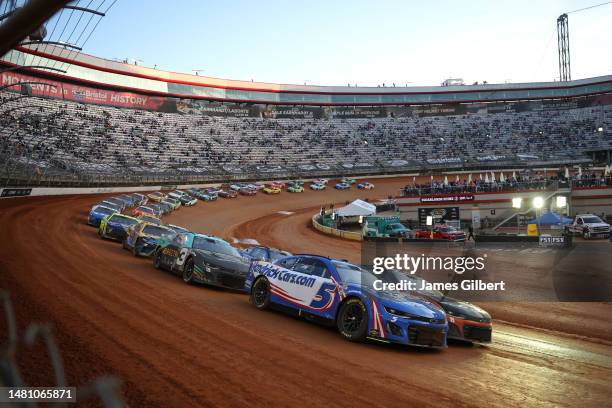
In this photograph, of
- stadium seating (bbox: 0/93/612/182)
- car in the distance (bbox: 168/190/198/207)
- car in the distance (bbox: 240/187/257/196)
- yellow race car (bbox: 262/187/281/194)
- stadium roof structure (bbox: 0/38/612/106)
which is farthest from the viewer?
stadium roof structure (bbox: 0/38/612/106)

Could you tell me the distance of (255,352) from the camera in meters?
7.54

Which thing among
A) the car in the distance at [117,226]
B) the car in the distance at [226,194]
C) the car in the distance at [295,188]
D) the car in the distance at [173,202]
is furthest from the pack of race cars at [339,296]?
the car in the distance at [295,188]

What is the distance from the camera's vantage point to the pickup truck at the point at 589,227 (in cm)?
3050

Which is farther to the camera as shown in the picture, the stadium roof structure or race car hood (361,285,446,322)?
the stadium roof structure

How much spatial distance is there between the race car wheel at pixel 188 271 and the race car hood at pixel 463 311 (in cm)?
647

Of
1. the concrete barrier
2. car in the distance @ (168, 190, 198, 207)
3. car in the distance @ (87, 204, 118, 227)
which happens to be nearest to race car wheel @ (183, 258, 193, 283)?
car in the distance @ (87, 204, 118, 227)

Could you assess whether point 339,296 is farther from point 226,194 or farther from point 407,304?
point 226,194

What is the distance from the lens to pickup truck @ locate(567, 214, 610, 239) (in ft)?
100

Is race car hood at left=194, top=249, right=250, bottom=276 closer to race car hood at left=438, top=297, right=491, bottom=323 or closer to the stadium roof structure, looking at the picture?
race car hood at left=438, top=297, right=491, bottom=323

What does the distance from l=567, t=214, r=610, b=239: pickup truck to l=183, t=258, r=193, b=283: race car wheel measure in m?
25.4

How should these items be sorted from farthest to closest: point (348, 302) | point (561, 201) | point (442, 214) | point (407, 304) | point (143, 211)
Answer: point (442, 214), point (561, 201), point (143, 211), point (348, 302), point (407, 304)

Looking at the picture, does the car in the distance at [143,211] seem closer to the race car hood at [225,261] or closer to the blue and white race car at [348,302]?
the race car hood at [225,261]

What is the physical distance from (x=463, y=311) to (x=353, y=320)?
2.54 m

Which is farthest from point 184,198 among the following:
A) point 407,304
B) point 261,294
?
point 407,304
